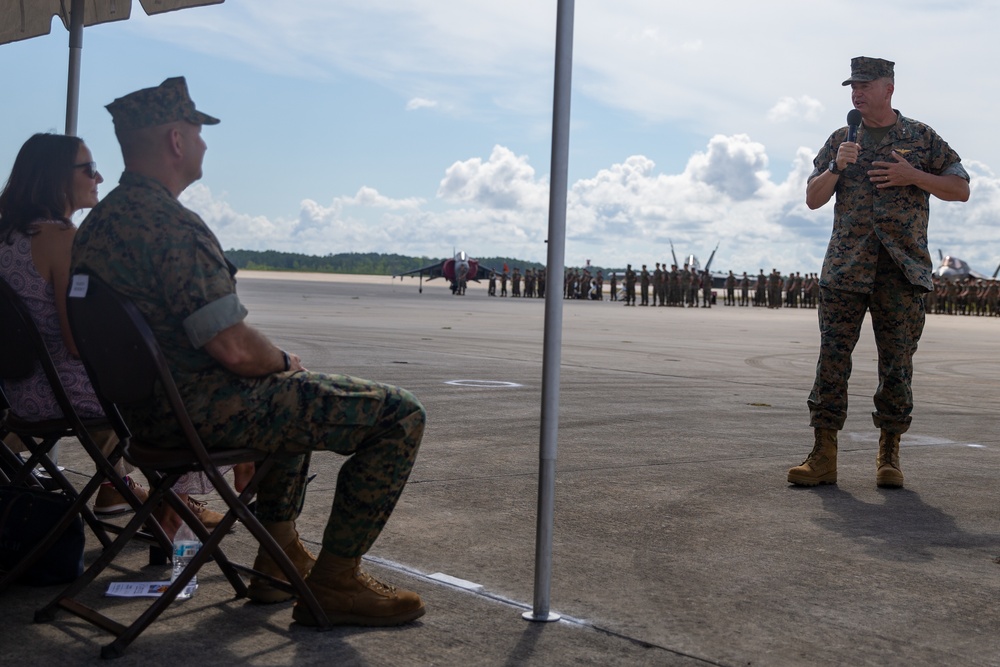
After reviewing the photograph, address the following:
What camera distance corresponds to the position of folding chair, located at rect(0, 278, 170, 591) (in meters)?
3.80

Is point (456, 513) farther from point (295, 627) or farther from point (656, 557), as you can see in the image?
point (295, 627)

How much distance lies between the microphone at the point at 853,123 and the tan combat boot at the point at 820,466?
5.20ft

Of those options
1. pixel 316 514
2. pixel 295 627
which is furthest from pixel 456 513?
pixel 295 627

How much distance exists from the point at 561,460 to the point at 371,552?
2.49 metres

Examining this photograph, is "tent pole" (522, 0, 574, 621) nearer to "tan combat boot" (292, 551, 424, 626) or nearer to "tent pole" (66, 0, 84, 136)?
"tan combat boot" (292, 551, 424, 626)

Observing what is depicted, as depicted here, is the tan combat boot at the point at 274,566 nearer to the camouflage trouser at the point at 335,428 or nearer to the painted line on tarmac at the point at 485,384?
the camouflage trouser at the point at 335,428

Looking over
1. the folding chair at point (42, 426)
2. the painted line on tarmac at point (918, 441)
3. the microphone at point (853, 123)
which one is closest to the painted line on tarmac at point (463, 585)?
the folding chair at point (42, 426)

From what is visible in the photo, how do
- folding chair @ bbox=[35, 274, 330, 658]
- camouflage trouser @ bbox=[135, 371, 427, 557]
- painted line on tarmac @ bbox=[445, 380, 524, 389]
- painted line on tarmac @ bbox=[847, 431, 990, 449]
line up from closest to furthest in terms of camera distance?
folding chair @ bbox=[35, 274, 330, 658] → camouflage trouser @ bbox=[135, 371, 427, 557] → painted line on tarmac @ bbox=[847, 431, 990, 449] → painted line on tarmac @ bbox=[445, 380, 524, 389]

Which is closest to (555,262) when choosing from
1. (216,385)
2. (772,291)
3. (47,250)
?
(216,385)

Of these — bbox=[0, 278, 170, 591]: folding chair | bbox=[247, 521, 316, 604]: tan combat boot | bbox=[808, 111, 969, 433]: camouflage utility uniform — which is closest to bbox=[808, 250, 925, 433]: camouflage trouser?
bbox=[808, 111, 969, 433]: camouflage utility uniform

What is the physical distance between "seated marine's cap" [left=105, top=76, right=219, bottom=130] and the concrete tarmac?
156cm

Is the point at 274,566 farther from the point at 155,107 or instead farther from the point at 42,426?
the point at 155,107

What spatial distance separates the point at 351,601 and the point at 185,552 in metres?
0.72

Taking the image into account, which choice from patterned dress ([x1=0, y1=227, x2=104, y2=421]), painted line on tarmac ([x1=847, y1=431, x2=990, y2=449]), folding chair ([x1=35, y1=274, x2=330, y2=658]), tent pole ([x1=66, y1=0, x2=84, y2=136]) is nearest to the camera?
folding chair ([x1=35, y1=274, x2=330, y2=658])
